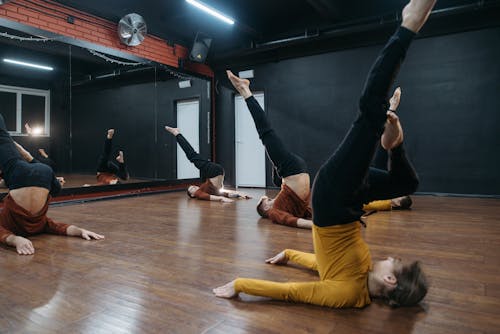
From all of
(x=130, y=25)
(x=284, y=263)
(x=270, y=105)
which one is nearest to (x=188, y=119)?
(x=270, y=105)

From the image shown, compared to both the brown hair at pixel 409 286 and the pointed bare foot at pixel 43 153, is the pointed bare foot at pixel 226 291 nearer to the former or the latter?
the brown hair at pixel 409 286

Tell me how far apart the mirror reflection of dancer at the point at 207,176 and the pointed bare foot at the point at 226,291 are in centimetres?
317

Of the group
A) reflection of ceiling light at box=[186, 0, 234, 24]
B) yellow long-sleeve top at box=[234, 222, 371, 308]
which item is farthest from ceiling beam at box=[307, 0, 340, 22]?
yellow long-sleeve top at box=[234, 222, 371, 308]

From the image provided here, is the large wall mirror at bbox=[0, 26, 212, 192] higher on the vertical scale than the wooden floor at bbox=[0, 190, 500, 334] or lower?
higher

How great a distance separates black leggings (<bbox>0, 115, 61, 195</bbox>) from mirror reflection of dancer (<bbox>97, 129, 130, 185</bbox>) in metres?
2.96

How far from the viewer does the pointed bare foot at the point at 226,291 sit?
5.12 ft

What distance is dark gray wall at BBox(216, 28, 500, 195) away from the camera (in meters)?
5.09

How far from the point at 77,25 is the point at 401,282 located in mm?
5588

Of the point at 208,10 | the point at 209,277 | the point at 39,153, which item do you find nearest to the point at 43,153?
the point at 39,153

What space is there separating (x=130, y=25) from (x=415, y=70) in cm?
469

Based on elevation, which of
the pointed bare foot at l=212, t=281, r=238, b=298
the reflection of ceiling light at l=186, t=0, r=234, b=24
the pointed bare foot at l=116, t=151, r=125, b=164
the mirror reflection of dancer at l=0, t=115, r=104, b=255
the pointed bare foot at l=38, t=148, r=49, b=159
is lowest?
the pointed bare foot at l=212, t=281, r=238, b=298

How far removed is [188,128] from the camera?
7445mm

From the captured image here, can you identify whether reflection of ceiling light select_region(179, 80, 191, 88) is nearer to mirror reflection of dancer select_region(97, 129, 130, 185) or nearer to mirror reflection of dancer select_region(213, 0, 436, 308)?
mirror reflection of dancer select_region(97, 129, 130, 185)

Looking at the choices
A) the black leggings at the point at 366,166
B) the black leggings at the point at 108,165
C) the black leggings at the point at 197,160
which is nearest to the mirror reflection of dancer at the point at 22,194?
the black leggings at the point at 366,166
